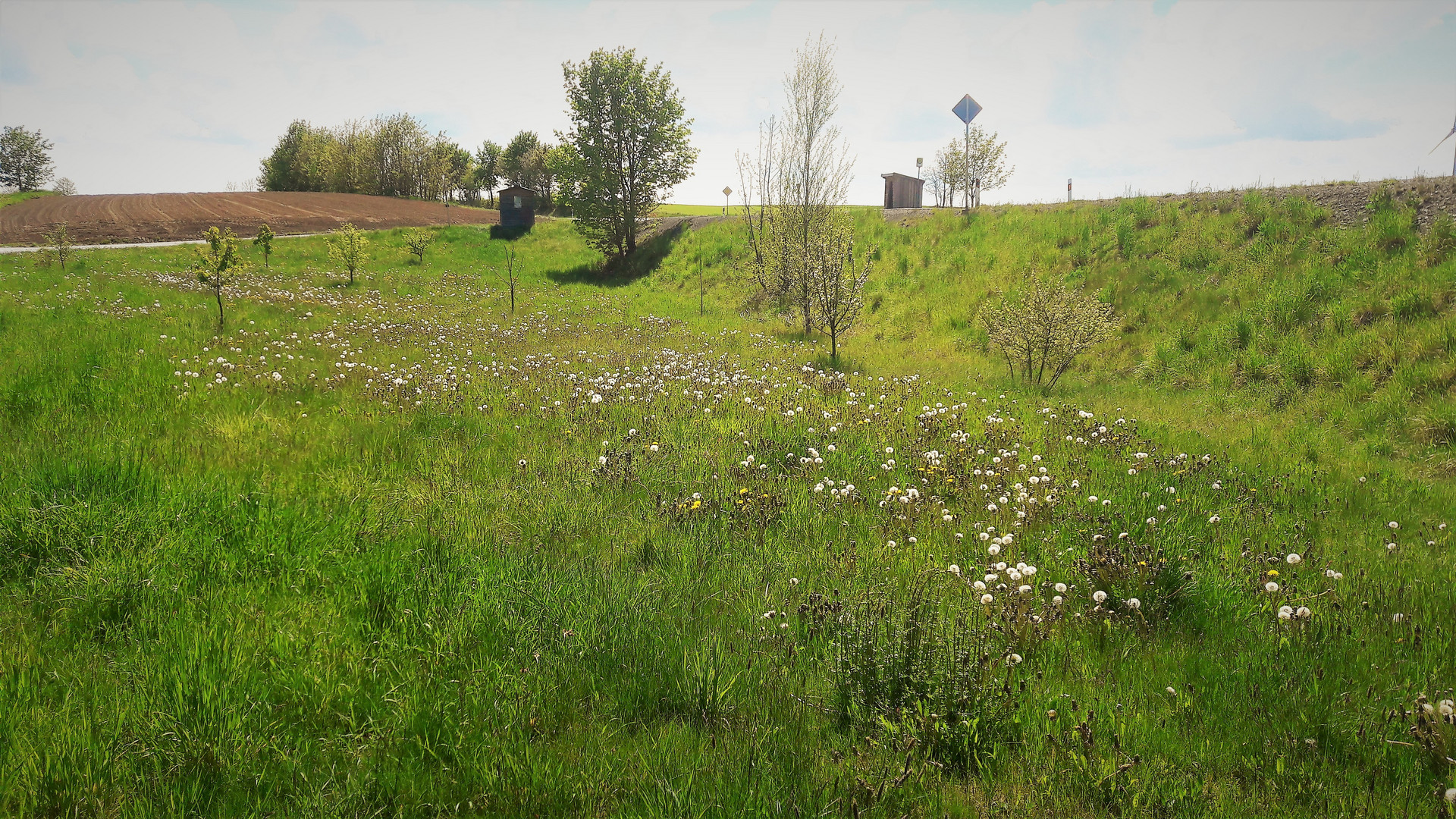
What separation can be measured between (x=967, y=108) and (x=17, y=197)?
252ft

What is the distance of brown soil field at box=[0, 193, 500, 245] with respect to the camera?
1451 inches

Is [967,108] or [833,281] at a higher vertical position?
[967,108]

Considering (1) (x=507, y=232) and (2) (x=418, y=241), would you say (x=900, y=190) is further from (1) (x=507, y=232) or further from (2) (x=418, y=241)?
(2) (x=418, y=241)

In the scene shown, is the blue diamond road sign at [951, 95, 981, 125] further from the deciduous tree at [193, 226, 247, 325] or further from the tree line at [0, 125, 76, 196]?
the tree line at [0, 125, 76, 196]

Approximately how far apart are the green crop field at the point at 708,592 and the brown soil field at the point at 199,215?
35710 millimetres

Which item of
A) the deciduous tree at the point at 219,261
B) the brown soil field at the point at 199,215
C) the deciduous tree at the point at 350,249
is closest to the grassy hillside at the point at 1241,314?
the deciduous tree at the point at 219,261

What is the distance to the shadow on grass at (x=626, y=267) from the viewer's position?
3309 cm

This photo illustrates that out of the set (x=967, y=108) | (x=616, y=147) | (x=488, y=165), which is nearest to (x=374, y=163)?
(x=488, y=165)

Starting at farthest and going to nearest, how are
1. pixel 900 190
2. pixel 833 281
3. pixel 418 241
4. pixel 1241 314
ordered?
pixel 900 190
pixel 418 241
pixel 833 281
pixel 1241 314

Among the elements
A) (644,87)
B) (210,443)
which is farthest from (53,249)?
(210,443)

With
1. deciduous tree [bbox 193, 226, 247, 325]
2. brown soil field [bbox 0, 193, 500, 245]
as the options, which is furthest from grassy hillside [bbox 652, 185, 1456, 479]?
brown soil field [bbox 0, 193, 500, 245]

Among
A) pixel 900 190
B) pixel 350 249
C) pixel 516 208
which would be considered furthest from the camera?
pixel 516 208

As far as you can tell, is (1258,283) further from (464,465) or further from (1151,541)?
(464,465)

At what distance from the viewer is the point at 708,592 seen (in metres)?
4.48
